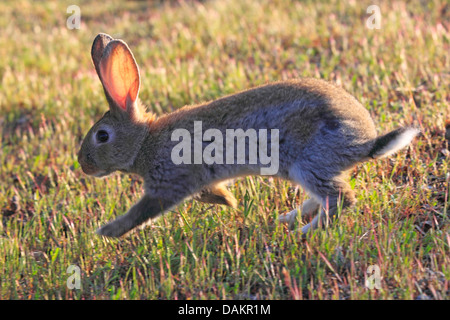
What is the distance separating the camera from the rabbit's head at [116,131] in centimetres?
531

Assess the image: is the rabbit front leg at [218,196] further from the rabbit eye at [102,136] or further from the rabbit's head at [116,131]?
the rabbit eye at [102,136]

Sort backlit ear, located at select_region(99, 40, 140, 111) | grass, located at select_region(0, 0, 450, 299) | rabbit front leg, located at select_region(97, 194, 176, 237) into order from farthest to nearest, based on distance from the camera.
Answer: backlit ear, located at select_region(99, 40, 140, 111) < rabbit front leg, located at select_region(97, 194, 176, 237) < grass, located at select_region(0, 0, 450, 299)

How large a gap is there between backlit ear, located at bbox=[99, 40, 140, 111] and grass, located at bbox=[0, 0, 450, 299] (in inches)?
39.8

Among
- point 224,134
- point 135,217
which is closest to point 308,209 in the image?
point 224,134

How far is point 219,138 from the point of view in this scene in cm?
502

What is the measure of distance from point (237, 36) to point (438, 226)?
19.1ft

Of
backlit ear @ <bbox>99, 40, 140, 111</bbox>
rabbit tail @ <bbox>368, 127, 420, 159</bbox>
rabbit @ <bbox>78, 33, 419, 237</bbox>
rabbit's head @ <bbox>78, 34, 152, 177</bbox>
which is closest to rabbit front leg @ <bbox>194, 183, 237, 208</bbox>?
rabbit @ <bbox>78, 33, 419, 237</bbox>

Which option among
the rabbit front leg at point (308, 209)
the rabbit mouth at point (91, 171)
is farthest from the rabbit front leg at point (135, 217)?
the rabbit front leg at point (308, 209)

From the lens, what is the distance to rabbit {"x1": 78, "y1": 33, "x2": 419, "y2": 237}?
4.69 m

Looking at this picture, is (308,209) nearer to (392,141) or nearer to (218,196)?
(218,196)

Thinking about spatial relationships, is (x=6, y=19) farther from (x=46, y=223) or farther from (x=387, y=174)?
(x=387, y=174)

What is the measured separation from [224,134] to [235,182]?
981 mm

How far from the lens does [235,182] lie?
5.89 metres

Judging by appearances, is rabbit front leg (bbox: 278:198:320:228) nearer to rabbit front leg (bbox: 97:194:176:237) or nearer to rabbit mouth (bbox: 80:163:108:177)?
rabbit front leg (bbox: 97:194:176:237)
